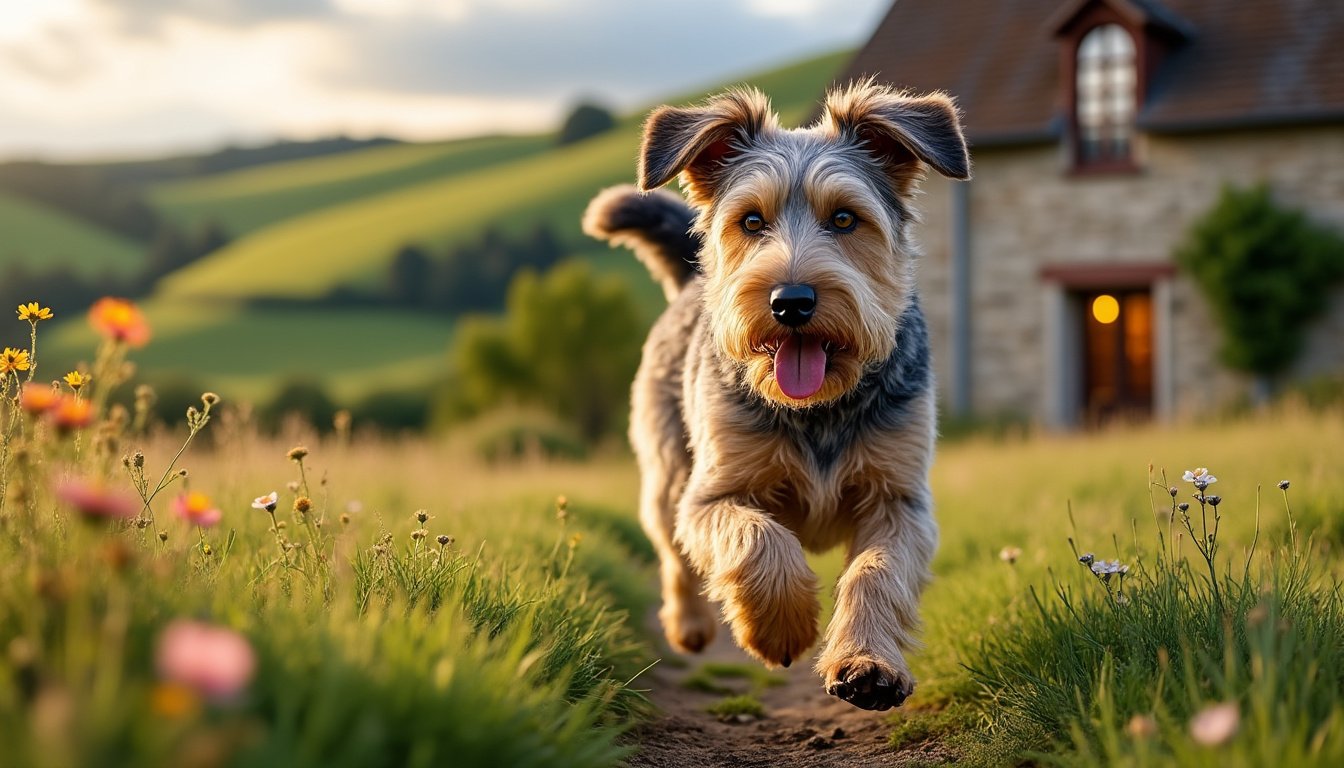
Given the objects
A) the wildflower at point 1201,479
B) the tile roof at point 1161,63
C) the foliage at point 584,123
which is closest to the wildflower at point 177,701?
the wildflower at point 1201,479

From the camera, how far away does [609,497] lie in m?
11.9

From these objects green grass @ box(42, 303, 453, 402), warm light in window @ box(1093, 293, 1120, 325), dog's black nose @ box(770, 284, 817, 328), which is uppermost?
dog's black nose @ box(770, 284, 817, 328)

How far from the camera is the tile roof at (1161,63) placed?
18.5m

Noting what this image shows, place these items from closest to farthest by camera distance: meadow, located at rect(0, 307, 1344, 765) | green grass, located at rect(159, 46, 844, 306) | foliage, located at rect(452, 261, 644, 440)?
meadow, located at rect(0, 307, 1344, 765)
foliage, located at rect(452, 261, 644, 440)
green grass, located at rect(159, 46, 844, 306)

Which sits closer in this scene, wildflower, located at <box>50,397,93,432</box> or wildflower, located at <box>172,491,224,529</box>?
wildflower, located at <box>50,397,93,432</box>

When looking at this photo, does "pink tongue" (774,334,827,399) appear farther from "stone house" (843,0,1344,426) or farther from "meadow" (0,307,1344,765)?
"stone house" (843,0,1344,426)

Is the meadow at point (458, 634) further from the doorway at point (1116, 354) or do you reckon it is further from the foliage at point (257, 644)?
the doorway at point (1116, 354)

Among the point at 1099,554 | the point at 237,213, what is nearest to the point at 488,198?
the point at 237,213

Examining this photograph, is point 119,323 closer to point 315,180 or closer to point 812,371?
point 812,371

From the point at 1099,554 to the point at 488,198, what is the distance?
56.4 m

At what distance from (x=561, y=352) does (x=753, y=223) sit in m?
27.2

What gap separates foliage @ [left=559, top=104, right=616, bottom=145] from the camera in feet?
235

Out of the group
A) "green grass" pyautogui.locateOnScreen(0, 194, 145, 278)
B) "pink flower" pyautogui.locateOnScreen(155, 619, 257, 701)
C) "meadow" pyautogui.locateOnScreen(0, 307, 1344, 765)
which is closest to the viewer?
"pink flower" pyautogui.locateOnScreen(155, 619, 257, 701)

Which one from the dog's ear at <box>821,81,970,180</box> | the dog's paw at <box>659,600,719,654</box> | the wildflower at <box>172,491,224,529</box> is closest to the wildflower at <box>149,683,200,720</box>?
the wildflower at <box>172,491,224,529</box>
